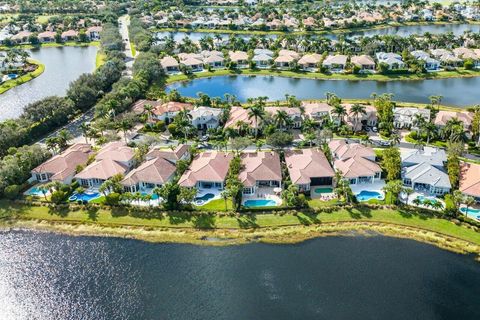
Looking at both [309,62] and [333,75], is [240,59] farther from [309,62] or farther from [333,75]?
[333,75]

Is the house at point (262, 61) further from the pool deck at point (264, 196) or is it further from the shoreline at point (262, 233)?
the shoreline at point (262, 233)

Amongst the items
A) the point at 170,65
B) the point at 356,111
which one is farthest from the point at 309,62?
the point at 356,111

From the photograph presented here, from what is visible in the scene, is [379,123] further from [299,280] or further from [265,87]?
[299,280]

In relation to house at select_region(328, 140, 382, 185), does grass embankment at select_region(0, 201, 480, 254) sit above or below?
below

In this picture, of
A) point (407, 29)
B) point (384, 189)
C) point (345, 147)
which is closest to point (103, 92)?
point (345, 147)

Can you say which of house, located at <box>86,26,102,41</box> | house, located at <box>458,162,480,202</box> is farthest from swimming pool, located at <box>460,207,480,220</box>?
house, located at <box>86,26,102,41</box>

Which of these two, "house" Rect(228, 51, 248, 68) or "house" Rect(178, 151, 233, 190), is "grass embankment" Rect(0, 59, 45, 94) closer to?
"house" Rect(228, 51, 248, 68)
